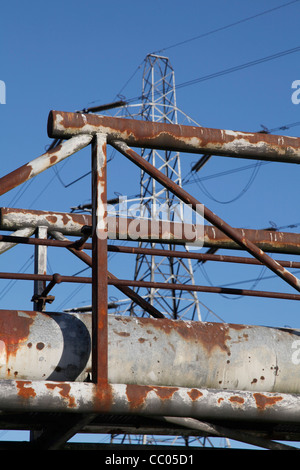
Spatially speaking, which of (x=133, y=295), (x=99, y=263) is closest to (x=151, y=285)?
(x=133, y=295)

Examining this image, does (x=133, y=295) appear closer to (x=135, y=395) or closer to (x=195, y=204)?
(x=195, y=204)

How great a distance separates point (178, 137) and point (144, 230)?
2455 millimetres

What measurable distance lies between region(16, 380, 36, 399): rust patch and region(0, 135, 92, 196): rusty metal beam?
43.5 inches

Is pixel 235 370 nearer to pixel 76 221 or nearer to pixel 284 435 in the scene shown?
pixel 284 435

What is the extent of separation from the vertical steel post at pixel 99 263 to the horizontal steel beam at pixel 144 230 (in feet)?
7.90

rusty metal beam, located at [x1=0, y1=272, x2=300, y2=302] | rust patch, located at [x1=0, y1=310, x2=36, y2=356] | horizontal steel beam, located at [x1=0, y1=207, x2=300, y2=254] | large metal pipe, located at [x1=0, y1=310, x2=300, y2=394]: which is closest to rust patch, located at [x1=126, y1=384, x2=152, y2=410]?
large metal pipe, located at [x1=0, y1=310, x2=300, y2=394]

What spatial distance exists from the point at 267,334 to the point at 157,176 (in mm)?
1253

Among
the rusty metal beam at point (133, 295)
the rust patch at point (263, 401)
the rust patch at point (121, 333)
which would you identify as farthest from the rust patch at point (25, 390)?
the rusty metal beam at point (133, 295)

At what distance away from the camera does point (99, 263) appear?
Answer: 441 cm

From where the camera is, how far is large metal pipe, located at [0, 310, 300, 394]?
4.45 m

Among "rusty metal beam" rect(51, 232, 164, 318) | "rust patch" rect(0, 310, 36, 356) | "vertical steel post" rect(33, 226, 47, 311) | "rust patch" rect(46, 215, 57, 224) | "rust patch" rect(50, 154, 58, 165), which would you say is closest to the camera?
"rust patch" rect(0, 310, 36, 356)

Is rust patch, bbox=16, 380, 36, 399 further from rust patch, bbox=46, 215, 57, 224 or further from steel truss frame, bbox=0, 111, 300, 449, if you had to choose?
rust patch, bbox=46, 215, 57, 224
